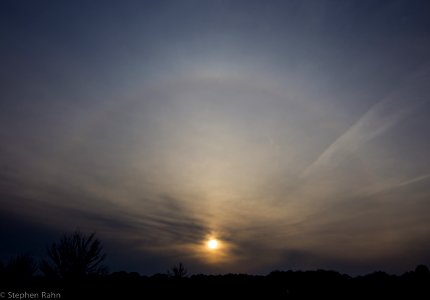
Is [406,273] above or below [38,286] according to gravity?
above

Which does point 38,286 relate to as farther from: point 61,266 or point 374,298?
A: point 374,298

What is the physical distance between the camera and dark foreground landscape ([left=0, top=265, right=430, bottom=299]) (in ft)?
36.5

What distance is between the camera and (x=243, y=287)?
43.4 feet

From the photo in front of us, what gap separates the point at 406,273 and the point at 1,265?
2473cm

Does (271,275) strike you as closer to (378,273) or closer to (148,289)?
(378,273)

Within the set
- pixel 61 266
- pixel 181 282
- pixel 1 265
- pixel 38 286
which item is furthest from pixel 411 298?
pixel 1 265

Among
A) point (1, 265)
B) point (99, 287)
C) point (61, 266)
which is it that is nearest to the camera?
point (99, 287)

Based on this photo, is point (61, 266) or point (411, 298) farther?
point (61, 266)

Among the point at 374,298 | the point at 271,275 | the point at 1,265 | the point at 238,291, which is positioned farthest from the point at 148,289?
the point at 1,265

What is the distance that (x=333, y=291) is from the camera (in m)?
11.5

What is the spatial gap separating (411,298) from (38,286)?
1490 cm

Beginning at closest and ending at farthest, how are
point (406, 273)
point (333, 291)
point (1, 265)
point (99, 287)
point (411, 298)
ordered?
point (411, 298)
point (333, 291)
point (406, 273)
point (99, 287)
point (1, 265)

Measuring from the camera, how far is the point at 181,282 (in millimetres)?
14523

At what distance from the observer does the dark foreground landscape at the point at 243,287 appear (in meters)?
11.1
